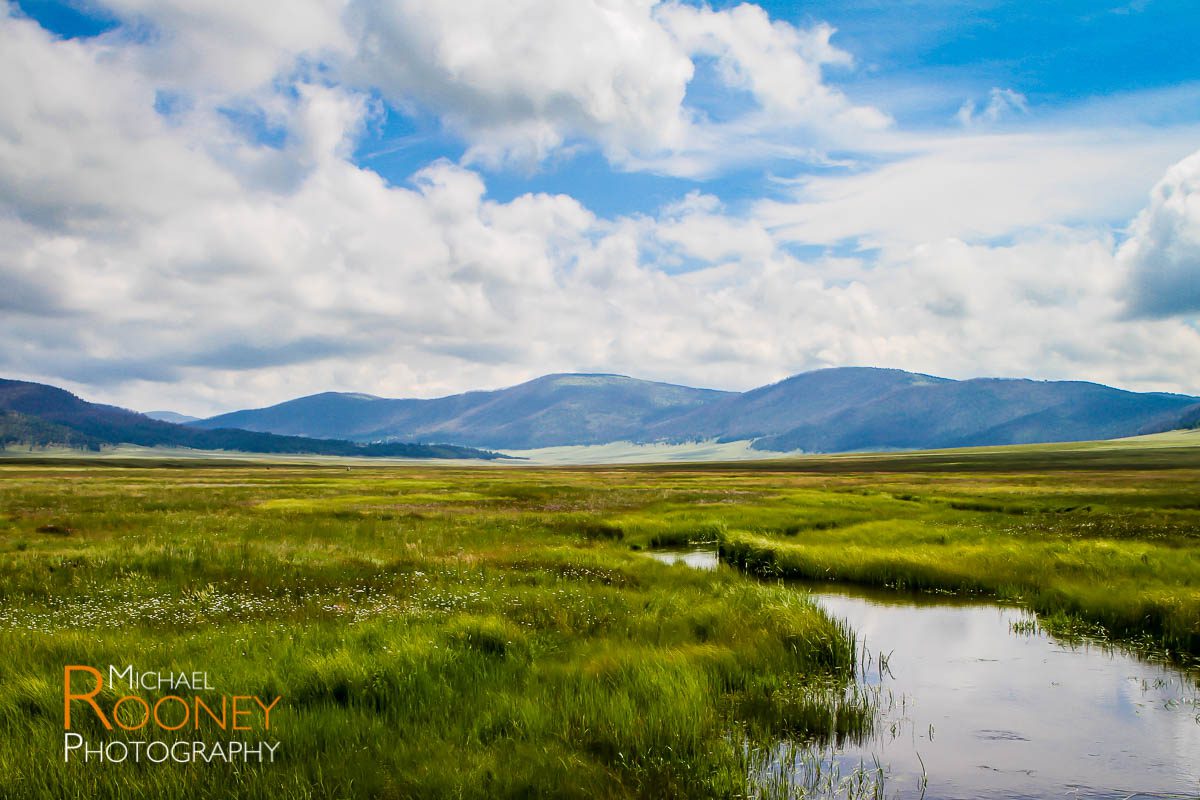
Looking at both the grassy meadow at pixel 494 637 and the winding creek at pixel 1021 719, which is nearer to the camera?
the grassy meadow at pixel 494 637

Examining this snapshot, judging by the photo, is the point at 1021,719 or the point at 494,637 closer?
the point at 1021,719

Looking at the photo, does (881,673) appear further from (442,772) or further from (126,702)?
(126,702)

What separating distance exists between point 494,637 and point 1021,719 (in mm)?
9249

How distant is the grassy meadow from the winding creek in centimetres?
104

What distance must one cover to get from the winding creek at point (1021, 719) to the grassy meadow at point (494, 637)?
1.04 metres

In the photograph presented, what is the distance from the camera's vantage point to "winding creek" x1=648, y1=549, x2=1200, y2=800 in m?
9.15

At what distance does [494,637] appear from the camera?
43.0 ft

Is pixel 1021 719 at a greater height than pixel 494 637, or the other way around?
pixel 494 637

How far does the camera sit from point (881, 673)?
44.6 ft

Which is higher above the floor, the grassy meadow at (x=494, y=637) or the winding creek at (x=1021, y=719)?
the grassy meadow at (x=494, y=637)

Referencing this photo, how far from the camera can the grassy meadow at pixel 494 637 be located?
8.15 m

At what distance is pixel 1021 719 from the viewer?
11.3m

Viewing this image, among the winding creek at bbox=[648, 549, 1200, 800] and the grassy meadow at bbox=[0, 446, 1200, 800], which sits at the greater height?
the grassy meadow at bbox=[0, 446, 1200, 800]

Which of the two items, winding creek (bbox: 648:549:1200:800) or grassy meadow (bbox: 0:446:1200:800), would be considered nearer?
grassy meadow (bbox: 0:446:1200:800)
